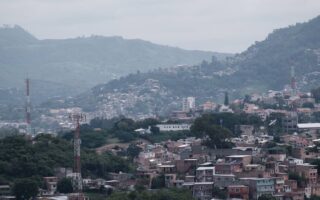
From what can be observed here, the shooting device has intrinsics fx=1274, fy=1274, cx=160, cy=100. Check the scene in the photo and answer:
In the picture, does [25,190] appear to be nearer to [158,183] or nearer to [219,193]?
[158,183]

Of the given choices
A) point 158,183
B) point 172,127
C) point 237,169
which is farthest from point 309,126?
point 158,183

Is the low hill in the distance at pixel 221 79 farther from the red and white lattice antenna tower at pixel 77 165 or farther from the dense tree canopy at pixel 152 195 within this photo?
the dense tree canopy at pixel 152 195

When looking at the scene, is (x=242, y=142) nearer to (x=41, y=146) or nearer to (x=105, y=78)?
(x=41, y=146)

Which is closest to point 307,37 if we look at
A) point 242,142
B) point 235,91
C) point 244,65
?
point 244,65

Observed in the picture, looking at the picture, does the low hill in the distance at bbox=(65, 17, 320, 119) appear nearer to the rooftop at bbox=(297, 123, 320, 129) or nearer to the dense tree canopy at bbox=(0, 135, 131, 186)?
the rooftop at bbox=(297, 123, 320, 129)

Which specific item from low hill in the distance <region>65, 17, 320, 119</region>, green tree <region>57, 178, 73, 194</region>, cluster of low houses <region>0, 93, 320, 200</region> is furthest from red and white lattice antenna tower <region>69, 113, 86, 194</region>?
low hill in the distance <region>65, 17, 320, 119</region>
